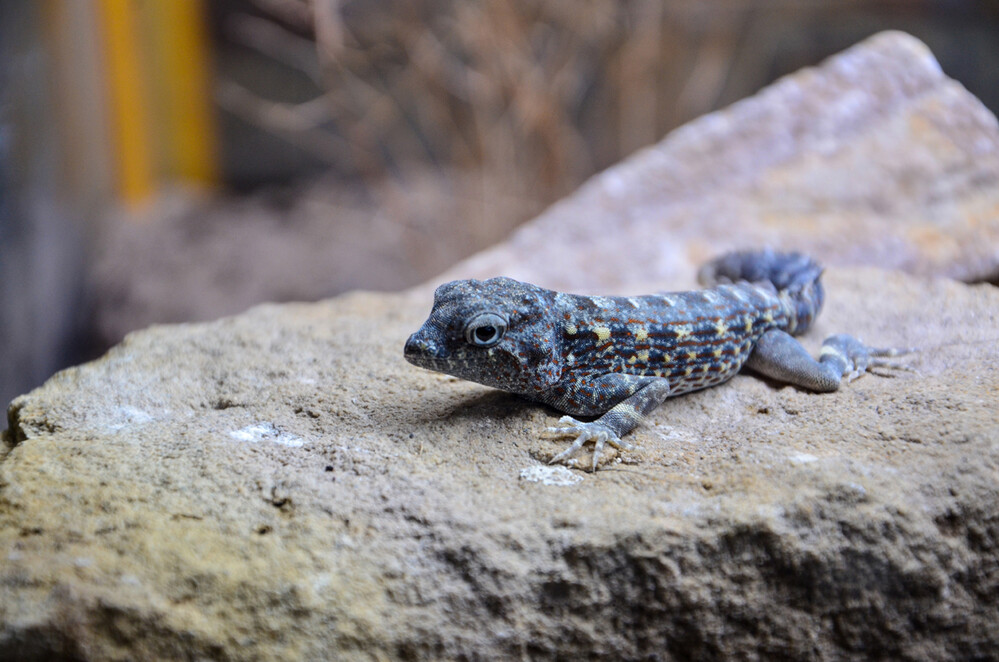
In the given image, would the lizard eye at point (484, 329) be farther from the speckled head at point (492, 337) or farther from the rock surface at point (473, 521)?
the rock surface at point (473, 521)

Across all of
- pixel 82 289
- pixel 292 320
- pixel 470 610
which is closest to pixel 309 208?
pixel 82 289

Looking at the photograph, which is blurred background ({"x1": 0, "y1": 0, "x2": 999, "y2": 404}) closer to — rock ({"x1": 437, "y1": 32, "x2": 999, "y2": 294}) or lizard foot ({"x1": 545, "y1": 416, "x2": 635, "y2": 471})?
rock ({"x1": 437, "y1": 32, "x2": 999, "y2": 294})

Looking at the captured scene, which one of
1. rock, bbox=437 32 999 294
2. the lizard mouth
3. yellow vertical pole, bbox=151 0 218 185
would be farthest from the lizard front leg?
yellow vertical pole, bbox=151 0 218 185

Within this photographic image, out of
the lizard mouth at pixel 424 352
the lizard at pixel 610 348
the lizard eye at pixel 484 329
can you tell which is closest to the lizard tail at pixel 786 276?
the lizard at pixel 610 348

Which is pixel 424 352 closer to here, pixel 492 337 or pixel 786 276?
pixel 492 337

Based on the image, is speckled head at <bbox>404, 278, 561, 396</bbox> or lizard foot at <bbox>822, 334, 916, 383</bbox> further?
lizard foot at <bbox>822, 334, 916, 383</bbox>

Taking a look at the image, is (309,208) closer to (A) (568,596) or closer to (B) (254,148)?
(B) (254,148)
